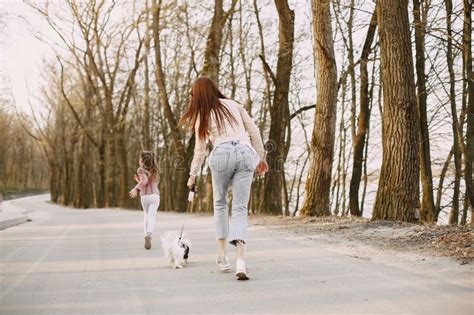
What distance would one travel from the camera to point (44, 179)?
102188mm

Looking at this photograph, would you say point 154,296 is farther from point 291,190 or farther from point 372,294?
point 291,190

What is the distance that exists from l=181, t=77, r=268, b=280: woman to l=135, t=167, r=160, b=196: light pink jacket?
348cm

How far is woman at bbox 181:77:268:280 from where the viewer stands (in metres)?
5.58

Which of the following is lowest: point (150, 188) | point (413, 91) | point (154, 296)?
point (154, 296)

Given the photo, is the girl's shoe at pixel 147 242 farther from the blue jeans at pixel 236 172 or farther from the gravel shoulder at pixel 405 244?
the blue jeans at pixel 236 172

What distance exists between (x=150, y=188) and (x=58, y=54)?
2716 cm

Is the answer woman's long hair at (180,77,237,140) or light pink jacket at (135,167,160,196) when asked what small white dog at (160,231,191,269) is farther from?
light pink jacket at (135,167,160,196)

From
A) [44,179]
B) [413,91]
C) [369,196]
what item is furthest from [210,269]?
[44,179]

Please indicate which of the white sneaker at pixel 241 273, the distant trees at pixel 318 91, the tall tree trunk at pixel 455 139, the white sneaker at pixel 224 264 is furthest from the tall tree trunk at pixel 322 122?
the white sneaker at pixel 241 273

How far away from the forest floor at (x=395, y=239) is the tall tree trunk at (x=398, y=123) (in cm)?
57

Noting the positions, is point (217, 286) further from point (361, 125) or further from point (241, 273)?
point (361, 125)

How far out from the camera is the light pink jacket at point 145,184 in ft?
30.2

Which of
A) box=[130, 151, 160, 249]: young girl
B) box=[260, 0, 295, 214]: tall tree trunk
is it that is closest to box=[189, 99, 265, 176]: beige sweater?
box=[130, 151, 160, 249]: young girl

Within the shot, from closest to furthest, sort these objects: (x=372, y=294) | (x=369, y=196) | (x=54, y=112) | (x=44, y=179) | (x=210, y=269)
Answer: (x=372, y=294)
(x=210, y=269)
(x=369, y=196)
(x=54, y=112)
(x=44, y=179)
